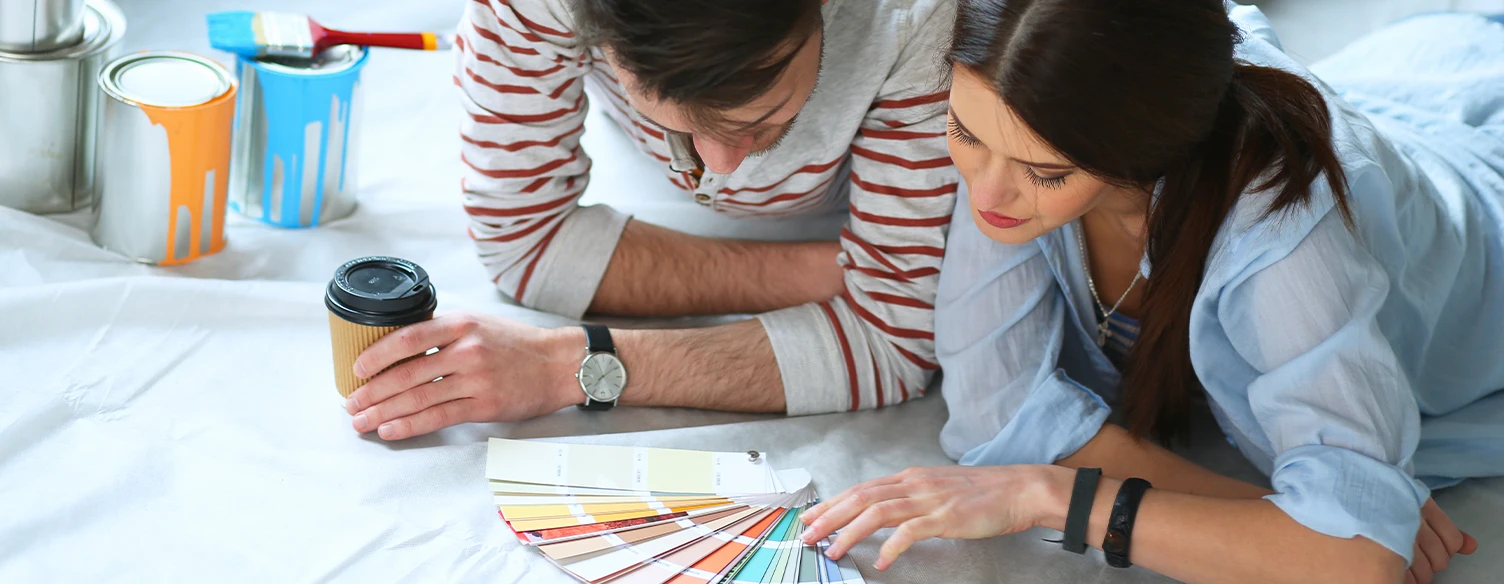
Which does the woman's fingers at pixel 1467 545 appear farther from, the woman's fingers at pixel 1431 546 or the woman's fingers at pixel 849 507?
the woman's fingers at pixel 849 507

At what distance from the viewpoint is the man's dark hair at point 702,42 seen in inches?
38.8

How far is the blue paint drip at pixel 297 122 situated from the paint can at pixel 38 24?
21cm

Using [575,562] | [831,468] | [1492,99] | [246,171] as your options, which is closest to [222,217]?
[246,171]

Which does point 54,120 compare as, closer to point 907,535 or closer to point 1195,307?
point 907,535

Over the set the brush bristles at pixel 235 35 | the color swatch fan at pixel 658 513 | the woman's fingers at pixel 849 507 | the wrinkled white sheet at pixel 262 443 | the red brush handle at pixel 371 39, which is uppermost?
the red brush handle at pixel 371 39

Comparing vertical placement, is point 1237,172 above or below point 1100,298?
above

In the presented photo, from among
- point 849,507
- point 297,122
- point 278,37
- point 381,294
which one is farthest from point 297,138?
point 849,507

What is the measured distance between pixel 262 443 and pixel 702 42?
65cm

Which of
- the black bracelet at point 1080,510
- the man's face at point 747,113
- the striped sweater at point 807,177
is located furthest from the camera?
the striped sweater at point 807,177

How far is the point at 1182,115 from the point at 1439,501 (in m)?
0.63

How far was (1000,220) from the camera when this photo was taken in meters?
1.16

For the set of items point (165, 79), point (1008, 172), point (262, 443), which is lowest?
point (262, 443)

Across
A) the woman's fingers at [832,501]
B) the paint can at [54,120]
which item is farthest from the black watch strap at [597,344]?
the paint can at [54,120]

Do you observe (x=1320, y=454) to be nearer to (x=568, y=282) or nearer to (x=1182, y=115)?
(x=1182, y=115)
